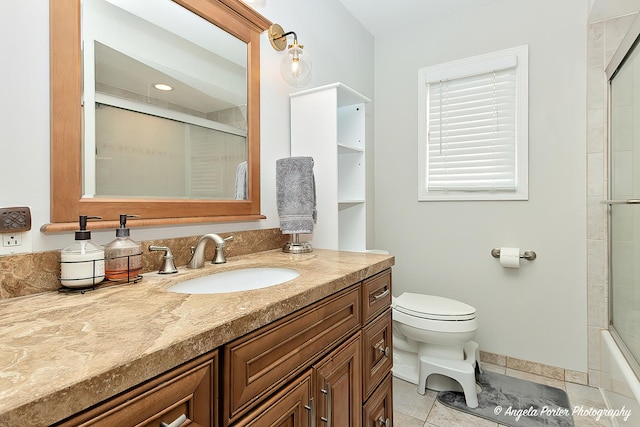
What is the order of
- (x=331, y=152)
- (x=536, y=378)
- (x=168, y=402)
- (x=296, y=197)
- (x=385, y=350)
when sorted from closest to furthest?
1. (x=168, y=402)
2. (x=385, y=350)
3. (x=296, y=197)
4. (x=331, y=152)
5. (x=536, y=378)

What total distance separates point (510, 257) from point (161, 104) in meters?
2.08

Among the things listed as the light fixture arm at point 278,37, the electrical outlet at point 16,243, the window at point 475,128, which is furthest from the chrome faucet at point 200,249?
the window at point 475,128

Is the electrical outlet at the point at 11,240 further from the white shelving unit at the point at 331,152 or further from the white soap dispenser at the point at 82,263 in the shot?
the white shelving unit at the point at 331,152

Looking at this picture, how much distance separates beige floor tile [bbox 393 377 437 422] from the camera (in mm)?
1694

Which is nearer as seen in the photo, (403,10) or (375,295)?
(375,295)

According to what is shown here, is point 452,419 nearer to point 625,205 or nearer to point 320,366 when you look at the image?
point 320,366

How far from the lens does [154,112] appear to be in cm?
111

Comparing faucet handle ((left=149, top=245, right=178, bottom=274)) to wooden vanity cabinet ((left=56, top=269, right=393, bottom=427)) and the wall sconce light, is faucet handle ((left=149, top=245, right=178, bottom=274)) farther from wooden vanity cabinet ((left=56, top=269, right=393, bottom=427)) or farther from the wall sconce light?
the wall sconce light

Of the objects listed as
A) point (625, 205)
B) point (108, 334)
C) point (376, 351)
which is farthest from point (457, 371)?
point (108, 334)

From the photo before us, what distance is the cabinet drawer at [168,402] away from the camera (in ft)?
1.40

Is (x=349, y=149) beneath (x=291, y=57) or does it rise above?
beneath

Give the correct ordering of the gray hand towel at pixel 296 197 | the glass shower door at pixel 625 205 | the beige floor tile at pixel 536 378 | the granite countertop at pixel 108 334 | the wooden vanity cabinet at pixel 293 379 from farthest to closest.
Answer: the beige floor tile at pixel 536 378
the glass shower door at pixel 625 205
the gray hand towel at pixel 296 197
the wooden vanity cabinet at pixel 293 379
the granite countertop at pixel 108 334

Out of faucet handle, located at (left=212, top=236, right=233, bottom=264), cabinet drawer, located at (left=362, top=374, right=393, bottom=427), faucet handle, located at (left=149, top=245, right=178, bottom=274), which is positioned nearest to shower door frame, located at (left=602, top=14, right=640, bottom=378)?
cabinet drawer, located at (left=362, top=374, right=393, bottom=427)

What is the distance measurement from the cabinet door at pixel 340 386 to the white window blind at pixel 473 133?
63.5 inches
